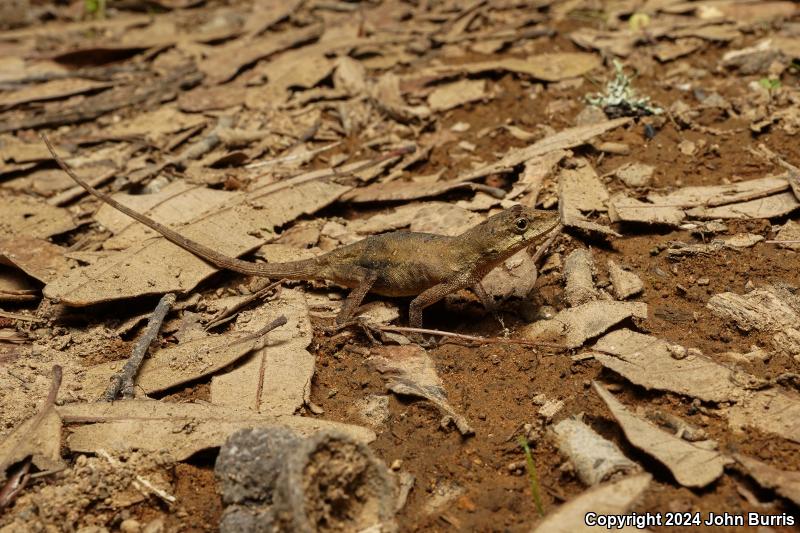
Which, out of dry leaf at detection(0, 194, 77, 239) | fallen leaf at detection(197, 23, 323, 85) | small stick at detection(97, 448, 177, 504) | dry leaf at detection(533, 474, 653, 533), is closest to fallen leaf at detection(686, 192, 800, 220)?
dry leaf at detection(533, 474, 653, 533)

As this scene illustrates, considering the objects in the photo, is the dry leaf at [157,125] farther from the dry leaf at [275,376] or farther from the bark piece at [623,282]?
the bark piece at [623,282]

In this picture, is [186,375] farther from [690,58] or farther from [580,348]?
[690,58]

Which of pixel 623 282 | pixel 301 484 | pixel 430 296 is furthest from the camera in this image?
pixel 430 296

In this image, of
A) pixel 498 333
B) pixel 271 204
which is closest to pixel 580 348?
pixel 498 333

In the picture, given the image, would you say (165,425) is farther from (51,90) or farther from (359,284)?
(51,90)

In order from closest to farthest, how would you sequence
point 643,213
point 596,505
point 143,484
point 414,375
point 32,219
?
point 596,505
point 143,484
point 414,375
point 643,213
point 32,219

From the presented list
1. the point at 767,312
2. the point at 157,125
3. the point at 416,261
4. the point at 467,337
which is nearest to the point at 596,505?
the point at 467,337

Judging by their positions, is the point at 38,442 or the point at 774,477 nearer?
the point at 774,477

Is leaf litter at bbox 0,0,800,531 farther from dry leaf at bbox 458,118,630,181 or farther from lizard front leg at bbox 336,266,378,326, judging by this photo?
lizard front leg at bbox 336,266,378,326
